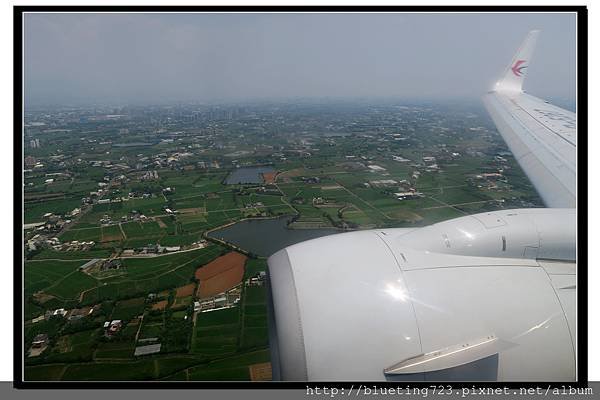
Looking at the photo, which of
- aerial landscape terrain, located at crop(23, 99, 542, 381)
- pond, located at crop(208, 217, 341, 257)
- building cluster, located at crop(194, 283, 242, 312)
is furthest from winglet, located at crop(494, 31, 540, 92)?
building cluster, located at crop(194, 283, 242, 312)

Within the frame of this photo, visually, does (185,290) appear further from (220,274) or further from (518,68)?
(518,68)

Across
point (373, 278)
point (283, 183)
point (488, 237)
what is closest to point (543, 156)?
point (488, 237)

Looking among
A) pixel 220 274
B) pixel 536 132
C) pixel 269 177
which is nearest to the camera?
pixel 536 132

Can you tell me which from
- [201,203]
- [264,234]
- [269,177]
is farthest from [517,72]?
[201,203]

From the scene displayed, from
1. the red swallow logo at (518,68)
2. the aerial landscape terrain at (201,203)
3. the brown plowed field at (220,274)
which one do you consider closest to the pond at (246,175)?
the aerial landscape terrain at (201,203)

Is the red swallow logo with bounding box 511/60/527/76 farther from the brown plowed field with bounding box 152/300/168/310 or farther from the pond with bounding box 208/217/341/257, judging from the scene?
the brown plowed field with bounding box 152/300/168/310
